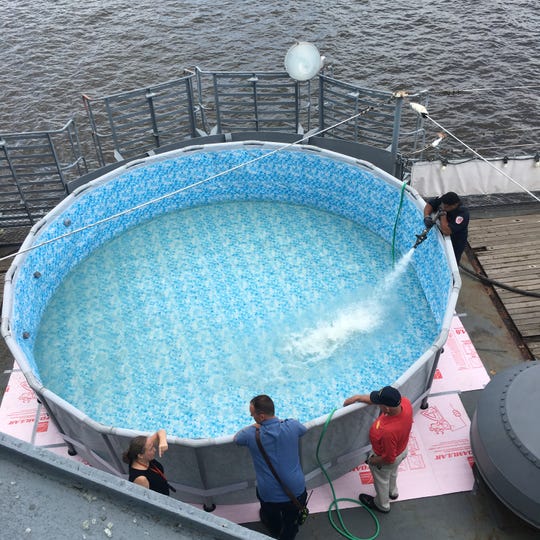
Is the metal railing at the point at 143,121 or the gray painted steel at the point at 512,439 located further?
the metal railing at the point at 143,121

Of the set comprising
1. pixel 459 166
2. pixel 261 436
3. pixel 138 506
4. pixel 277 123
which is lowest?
pixel 277 123

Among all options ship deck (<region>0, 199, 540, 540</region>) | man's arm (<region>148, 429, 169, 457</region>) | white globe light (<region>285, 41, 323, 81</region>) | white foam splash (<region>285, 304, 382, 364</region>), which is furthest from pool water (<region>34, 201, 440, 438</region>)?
white globe light (<region>285, 41, 323, 81</region>)

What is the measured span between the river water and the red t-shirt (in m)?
9.10

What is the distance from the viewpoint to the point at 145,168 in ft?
26.9

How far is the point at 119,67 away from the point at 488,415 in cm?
1411

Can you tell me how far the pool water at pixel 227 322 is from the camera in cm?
616

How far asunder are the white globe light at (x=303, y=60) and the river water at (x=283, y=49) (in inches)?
213

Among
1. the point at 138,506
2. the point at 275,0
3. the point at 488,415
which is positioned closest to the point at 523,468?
the point at 488,415

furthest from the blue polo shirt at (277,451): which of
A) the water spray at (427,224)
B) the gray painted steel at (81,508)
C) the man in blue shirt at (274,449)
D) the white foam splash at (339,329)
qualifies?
the water spray at (427,224)

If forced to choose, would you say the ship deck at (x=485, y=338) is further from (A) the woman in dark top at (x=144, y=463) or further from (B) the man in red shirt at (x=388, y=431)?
(A) the woman in dark top at (x=144, y=463)

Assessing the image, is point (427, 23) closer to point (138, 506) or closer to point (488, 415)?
point (488, 415)

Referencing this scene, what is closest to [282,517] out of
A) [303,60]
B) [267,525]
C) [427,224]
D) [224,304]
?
[267,525]

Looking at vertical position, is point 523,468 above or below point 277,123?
above

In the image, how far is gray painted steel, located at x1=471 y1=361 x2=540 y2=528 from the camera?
4336mm
